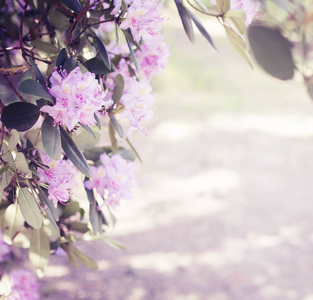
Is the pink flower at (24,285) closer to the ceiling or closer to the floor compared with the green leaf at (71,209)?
closer to the floor

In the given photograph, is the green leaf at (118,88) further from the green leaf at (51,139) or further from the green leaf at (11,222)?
the green leaf at (11,222)

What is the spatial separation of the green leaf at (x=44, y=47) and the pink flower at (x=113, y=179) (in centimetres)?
29

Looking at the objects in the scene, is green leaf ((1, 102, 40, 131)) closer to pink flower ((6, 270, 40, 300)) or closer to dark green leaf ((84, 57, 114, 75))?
dark green leaf ((84, 57, 114, 75))

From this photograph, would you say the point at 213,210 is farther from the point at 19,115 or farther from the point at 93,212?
the point at 19,115

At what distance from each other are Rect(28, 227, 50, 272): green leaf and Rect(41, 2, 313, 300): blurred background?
0.77 m

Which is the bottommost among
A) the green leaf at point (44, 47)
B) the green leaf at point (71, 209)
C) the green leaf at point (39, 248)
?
the green leaf at point (39, 248)

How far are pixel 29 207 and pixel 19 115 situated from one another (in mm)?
185

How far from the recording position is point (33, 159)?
0.79 meters

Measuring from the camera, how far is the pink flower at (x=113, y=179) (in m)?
1.02

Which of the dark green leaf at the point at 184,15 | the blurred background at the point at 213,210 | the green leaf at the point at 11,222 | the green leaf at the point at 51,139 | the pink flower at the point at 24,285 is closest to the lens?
the green leaf at the point at 51,139

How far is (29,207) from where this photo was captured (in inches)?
29.8

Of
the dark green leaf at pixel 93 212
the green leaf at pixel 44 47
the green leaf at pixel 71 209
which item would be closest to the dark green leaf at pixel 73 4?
the green leaf at pixel 44 47

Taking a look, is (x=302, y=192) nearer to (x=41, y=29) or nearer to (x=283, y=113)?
(x=283, y=113)

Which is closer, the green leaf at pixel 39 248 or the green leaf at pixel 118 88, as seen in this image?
the green leaf at pixel 118 88
